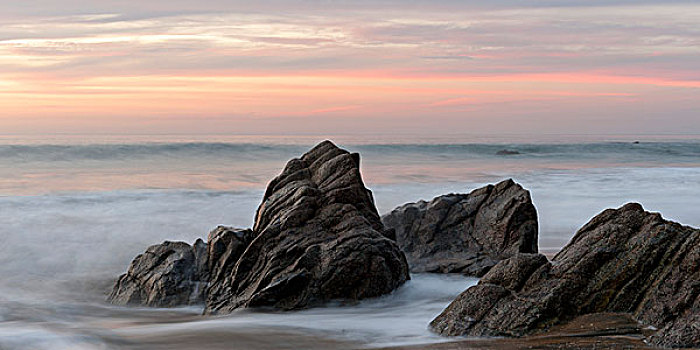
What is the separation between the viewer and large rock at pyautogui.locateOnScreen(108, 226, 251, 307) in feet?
41.1

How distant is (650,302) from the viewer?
8.51 metres

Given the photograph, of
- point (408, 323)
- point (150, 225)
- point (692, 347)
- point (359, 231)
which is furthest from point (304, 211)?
point (150, 225)

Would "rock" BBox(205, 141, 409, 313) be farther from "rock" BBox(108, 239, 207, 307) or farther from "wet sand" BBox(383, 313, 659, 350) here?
"wet sand" BBox(383, 313, 659, 350)

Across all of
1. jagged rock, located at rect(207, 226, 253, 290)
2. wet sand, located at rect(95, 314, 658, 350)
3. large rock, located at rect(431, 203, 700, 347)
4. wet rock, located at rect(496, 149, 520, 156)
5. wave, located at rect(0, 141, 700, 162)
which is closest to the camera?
wet sand, located at rect(95, 314, 658, 350)

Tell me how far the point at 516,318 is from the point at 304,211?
5012mm

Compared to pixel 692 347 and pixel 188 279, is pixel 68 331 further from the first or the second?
pixel 692 347

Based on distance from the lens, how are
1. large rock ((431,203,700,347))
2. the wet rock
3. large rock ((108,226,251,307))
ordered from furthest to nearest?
1. the wet rock
2. large rock ((108,226,251,307))
3. large rock ((431,203,700,347))

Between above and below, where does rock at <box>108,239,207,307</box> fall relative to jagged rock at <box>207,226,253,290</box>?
below

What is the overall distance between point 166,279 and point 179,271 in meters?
0.27

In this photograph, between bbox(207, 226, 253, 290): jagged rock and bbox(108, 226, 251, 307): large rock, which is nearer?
bbox(207, 226, 253, 290): jagged rock

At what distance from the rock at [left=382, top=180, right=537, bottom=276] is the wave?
130ft

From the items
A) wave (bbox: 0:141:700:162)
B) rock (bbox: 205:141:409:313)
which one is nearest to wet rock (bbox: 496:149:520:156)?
wave (bbox: 0:141:700:162)

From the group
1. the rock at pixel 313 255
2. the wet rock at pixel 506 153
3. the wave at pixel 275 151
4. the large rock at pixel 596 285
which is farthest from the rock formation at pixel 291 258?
Answer: the wet rock at pixel 506 153

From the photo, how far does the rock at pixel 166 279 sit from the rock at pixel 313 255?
66 cm
